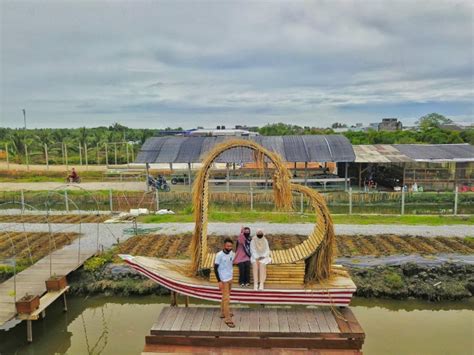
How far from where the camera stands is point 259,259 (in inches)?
297

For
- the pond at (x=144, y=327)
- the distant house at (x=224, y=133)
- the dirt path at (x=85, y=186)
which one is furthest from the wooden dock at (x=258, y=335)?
the distant house at (x=224, y=133)

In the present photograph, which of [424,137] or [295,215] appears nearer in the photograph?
[295,215]

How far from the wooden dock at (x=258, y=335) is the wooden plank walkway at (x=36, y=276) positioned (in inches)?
127

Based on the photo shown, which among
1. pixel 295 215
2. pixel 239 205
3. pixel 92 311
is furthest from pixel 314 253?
pixel 239 205

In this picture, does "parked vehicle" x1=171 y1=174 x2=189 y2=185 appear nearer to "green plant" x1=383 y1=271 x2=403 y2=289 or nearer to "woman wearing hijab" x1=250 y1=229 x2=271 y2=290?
"green plant" x1=383 y1=271 x2=403 y2=289

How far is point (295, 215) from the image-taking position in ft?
56.2

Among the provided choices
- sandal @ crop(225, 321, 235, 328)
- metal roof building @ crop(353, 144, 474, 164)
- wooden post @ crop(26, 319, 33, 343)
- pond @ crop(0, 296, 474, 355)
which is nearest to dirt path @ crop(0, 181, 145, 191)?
metal roof building @ crop(353, 144, 474, 164)

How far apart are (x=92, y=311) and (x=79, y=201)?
13665 millimetres

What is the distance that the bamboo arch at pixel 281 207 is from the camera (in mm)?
7543

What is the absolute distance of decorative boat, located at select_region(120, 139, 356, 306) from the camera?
7480mm

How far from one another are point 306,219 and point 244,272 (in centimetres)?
928

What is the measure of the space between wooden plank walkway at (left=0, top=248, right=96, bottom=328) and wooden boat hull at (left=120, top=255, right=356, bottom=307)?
2.53 meters

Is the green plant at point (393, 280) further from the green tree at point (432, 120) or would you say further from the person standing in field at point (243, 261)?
the green tree at point (432, 120)

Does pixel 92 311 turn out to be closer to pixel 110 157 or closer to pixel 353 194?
pixel 353 194
